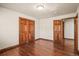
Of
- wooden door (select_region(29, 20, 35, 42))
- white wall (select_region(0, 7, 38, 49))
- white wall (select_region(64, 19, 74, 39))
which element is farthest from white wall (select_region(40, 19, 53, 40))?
white wall (select_region(0, 7, 38, 49))

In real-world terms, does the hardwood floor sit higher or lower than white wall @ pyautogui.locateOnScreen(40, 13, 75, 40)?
lower

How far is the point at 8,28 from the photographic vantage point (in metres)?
4.01

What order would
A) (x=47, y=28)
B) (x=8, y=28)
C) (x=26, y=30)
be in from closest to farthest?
Result: (x=8, y=28) → (x=26, y=30) → (x=47, y=28)

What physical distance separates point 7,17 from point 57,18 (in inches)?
141

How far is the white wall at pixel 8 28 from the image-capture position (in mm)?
3697

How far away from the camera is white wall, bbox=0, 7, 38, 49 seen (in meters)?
3.70

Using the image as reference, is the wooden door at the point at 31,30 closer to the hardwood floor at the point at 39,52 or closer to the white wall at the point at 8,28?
the white wall at the point at 8,28

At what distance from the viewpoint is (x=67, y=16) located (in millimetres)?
5254

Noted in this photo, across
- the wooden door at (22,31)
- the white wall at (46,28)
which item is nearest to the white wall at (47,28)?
the white wall at (46,28)

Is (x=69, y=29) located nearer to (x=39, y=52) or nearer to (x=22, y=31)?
(x=22, y=31)

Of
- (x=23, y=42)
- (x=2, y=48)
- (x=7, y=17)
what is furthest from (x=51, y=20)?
(x=2, y=48)

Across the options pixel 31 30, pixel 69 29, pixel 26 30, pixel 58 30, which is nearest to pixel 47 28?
pixel 58 30

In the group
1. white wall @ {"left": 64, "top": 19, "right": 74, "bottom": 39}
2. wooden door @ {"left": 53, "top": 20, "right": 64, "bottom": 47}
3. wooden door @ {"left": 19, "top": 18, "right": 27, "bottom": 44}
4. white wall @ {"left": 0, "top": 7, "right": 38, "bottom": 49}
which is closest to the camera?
white wall @ {"left": 0, "top": 7, "right": 38, "bottom": 49}

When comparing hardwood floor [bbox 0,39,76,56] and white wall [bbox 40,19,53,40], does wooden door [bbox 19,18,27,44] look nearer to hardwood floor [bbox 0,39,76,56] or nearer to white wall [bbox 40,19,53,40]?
hardwood floor [bbox 0,39,76,56]
